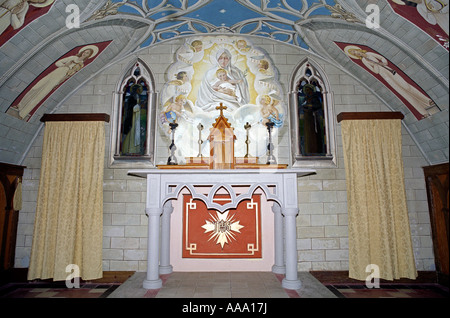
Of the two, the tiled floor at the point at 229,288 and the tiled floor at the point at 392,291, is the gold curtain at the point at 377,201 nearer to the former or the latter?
the tiled floor at the point at 392,291

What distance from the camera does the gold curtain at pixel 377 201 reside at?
4062 millimetres

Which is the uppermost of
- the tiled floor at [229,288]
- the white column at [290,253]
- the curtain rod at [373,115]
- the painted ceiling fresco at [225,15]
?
the painted ceiling fresco at [225,15]

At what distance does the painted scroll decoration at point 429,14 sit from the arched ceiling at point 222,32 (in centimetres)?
4

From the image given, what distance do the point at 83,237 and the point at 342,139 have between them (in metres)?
4.63

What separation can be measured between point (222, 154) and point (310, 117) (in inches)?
73.0

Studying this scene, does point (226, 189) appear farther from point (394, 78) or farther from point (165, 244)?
point (394, 78)

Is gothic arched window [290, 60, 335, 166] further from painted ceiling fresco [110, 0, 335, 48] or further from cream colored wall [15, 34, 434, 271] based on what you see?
painted ceiling fresco [110, 0, 335, 48]

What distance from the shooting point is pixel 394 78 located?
4109 millimetres

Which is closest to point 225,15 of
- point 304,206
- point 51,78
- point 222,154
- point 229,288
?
point 222,154

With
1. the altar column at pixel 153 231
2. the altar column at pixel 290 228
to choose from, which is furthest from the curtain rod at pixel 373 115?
the altar column at pixel 153 231

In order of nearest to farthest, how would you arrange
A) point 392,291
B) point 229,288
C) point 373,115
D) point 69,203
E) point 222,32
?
point 229,288, point 392,291, point 69,203, point 373,115, point 222,32

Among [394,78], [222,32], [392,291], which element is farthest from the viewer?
[222,32]

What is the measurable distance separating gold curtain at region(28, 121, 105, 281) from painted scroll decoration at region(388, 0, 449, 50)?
4603 millimetres

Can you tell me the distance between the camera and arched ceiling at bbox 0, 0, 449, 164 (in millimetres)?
3293
